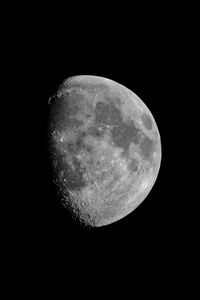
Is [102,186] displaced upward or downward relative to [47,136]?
downward

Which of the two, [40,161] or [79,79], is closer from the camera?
[40,161]

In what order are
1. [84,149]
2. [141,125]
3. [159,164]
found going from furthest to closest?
[159,164] → [141,125] → [84,149]

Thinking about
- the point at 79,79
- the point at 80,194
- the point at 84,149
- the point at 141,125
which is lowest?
the point at 80,194

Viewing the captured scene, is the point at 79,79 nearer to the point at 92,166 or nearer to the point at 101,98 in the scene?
the point at 101,98

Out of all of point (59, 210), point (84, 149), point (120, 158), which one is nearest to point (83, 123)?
point (84, 149)

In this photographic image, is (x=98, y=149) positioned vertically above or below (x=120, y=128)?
below

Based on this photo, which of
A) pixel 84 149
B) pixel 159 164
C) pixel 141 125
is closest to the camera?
pixel 84 149

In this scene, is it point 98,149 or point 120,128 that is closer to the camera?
point 98,149
